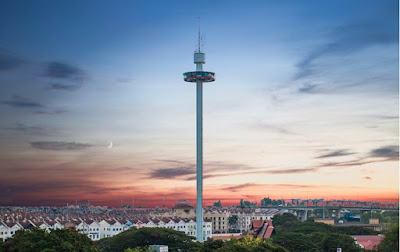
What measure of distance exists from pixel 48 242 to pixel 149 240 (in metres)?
25.8

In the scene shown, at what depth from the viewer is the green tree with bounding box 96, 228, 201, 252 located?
5597 cm

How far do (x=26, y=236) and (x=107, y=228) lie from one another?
52197 millimetres

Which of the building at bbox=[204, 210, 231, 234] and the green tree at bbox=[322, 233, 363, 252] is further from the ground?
the building at bbox=[204, 210, 231, 234]

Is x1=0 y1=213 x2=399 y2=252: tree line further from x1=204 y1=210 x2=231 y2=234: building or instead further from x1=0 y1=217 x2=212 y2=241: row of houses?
x1=204 y1=210 x2=231 y2=234: building

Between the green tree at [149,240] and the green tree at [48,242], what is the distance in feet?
65.6

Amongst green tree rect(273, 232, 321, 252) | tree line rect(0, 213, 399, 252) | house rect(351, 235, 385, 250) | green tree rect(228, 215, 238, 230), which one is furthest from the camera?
green tree rect(228, 215, 238, 230)

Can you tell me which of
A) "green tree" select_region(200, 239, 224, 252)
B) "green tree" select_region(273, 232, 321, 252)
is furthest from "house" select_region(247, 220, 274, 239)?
"green tree" select_region(200, 239, 224, 252)

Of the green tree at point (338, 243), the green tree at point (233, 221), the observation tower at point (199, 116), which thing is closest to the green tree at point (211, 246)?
the green tree at point (338, 243)

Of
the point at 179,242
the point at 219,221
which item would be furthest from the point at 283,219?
→ the point at 179,242

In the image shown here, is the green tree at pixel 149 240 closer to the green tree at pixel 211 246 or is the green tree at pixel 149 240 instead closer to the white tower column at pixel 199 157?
the white tower column at pixel 199 157

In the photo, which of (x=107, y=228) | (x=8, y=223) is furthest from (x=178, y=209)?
(x=8, y=223)

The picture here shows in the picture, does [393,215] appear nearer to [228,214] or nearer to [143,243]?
[228,214]

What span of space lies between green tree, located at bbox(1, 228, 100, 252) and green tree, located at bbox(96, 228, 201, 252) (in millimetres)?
19989

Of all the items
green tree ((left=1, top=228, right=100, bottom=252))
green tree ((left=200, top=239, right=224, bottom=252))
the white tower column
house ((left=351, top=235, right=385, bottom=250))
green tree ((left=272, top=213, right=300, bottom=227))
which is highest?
the white tower column
